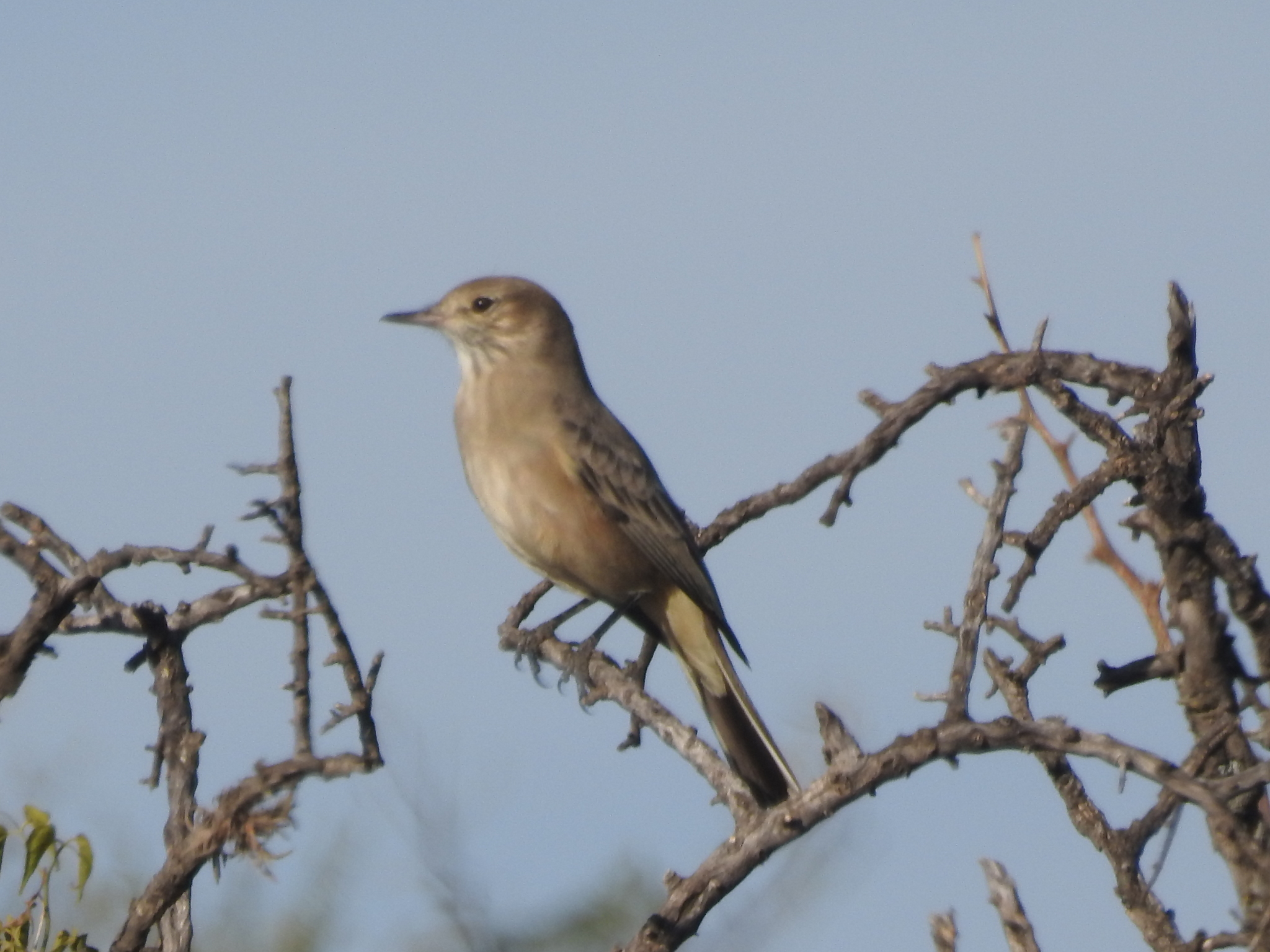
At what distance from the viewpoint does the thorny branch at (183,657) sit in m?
2.89

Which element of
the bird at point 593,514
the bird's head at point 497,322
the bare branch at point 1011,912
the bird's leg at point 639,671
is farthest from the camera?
the bird's head at point 497,322

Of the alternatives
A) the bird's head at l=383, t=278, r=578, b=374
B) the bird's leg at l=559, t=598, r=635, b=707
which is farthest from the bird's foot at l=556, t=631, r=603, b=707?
the bird's head at l=383, t=278, r=578, b=374

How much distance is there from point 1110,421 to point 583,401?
4.77m

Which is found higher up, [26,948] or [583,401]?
[583,401]

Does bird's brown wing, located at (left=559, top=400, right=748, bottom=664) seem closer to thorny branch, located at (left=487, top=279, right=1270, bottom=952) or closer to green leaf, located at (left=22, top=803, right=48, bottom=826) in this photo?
thorny branch, located at (left=487, top=279, right=1270, bottom=952)

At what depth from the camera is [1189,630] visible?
4.13 meters

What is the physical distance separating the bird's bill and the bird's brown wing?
0.95 meters

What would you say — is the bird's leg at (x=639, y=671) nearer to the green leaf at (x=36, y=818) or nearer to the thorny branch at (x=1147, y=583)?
the thorny branch at (x=1147, y=583)

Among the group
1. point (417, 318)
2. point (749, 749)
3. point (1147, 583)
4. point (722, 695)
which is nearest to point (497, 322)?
point (417, 318)

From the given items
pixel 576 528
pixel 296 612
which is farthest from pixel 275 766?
pixel 576 528

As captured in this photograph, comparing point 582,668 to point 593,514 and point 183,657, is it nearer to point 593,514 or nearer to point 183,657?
point 593,514

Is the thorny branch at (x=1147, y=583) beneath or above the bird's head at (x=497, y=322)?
beneath

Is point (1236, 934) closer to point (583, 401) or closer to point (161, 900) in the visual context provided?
point (161, 900)

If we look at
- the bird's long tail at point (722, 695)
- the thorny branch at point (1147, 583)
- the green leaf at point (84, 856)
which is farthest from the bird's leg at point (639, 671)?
the green leaf at point (84, 856)
